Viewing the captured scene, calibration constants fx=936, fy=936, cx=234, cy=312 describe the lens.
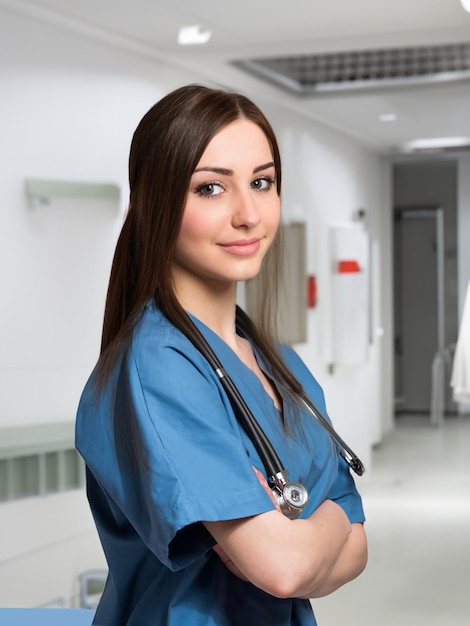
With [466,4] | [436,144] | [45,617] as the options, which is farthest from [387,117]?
[45,617]

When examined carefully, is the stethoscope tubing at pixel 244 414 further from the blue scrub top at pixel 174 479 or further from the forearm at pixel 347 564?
the forearm at pixel 347 564

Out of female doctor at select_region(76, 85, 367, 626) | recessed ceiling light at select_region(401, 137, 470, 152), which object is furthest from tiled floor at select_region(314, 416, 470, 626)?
female doctor at select_region(76, 85, 367, 626)

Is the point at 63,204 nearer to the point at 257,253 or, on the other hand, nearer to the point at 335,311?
the point at 257,253

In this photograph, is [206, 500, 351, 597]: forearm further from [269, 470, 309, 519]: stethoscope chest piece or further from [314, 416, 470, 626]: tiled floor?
[314, 416, 470, 626]: tiled floor

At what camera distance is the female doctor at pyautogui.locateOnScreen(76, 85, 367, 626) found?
96cm

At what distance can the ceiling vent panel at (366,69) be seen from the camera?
16.3 ft

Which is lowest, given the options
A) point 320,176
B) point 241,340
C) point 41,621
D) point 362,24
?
point 41,621

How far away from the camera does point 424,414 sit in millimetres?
9430

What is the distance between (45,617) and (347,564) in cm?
50

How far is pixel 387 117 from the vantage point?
5.87 m

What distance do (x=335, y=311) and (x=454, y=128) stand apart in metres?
1.47

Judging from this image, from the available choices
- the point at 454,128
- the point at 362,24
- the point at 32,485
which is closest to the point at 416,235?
the point at 454,128

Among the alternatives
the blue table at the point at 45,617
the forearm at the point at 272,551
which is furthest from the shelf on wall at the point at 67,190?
the forearm at the point at 272,551

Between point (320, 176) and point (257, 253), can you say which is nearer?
point (257, 253)
